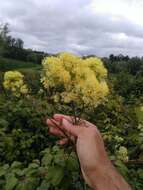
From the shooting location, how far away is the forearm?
1531mm

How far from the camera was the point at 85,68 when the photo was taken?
71.6 inches

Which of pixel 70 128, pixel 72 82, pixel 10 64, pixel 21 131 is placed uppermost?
pixel 72 82

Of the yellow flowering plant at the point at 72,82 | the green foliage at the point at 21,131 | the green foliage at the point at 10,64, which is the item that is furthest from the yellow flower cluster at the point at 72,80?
the green foliage at the point at 10,64

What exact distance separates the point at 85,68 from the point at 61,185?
1.18m

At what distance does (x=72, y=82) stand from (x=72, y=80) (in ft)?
0.04

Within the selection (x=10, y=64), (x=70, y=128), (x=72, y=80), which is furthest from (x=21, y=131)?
(x=10, y=64)

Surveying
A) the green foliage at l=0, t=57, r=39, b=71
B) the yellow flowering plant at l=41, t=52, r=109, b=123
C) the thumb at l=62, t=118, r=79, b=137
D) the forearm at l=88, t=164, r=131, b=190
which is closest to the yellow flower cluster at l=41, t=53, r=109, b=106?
the yellow flowering plant at l=41, t=52, r=109, b=123

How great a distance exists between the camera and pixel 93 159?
1551 mm

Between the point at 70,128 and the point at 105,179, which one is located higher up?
the point at 70,128

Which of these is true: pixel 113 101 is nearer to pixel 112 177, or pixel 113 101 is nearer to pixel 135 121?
pixel 135 121

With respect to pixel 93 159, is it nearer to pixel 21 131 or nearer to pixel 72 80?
pixel 72 80

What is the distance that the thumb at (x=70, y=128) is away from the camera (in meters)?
1.62

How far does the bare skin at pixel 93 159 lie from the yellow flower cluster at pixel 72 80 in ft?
0.40

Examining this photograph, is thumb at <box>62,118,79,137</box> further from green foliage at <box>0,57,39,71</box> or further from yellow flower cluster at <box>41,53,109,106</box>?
green foliage at <box>0,57,39,71</box>
